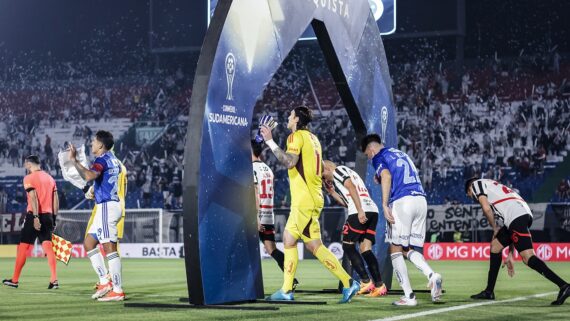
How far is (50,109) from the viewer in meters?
45.2

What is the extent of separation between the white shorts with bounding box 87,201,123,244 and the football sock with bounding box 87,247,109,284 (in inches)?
→ 23.2

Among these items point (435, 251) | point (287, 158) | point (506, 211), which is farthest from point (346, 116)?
point (287, 158)

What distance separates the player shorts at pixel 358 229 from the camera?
550 inches

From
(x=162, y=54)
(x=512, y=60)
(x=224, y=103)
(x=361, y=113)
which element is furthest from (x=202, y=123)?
(x=162, y=54)

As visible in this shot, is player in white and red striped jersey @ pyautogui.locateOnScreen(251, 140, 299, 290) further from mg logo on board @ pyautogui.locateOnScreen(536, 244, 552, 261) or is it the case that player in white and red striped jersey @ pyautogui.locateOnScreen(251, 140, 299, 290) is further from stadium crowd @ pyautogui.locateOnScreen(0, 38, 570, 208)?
stadium crowd @ pyautogui.locateOnScreen(0, 38, 570, 208)

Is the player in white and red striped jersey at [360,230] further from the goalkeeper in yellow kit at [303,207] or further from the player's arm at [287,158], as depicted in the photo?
the player's arm at [287,158]

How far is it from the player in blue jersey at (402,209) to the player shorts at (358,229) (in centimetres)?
163

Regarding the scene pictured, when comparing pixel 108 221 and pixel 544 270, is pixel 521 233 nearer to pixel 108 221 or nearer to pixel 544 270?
pixel 544 270

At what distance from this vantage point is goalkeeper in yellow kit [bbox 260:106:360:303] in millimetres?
11578

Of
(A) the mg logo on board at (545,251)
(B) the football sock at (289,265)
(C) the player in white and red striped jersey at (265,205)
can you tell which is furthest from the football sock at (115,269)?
(A) the mg logo on board at (545,251)

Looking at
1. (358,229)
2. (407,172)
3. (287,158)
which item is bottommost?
Answer: (358,229)

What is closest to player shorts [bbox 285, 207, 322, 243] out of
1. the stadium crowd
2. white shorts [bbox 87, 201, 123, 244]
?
white shorts [bbox 87, 201, 123, 244]

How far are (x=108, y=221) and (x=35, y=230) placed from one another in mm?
4555

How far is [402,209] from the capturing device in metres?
12.0
